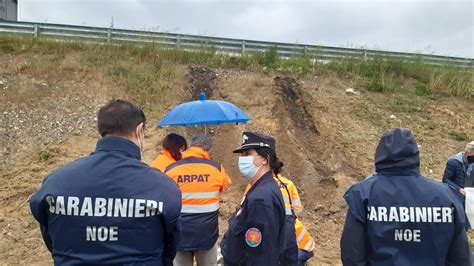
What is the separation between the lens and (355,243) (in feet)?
9.28

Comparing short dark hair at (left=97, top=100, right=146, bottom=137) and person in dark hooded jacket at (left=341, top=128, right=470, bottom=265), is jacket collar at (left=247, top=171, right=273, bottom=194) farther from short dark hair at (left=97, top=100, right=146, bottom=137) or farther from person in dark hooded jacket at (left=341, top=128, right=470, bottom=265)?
short dark hair at (left=97, top=100, right=146, bottom=137)

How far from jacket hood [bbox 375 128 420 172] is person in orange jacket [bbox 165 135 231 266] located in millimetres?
2181

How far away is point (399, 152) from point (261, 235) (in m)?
1.08

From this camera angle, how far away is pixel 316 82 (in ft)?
43.7

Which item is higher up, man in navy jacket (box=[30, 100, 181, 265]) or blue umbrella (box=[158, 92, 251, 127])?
blue umbrella (box=[158, 92, 251, 127])

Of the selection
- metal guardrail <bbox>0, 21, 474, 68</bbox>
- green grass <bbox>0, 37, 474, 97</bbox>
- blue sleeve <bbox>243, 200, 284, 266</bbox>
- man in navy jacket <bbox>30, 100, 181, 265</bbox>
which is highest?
metal guardrail <bbox>0, 21, 474, 68</bbox>

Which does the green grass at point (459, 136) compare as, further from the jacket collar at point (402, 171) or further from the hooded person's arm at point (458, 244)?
the jacket collar at point (402, 171)

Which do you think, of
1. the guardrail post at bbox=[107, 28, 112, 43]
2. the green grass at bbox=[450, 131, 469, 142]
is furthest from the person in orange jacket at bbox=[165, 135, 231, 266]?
the guardrail post at bbox=[107, 28, 112, 43]

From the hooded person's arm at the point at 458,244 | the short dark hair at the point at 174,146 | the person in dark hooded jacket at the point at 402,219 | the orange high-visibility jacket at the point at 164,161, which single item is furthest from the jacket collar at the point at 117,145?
the short dark hair at the point at 174,146

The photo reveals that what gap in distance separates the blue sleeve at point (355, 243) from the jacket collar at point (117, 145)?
4.66 ft

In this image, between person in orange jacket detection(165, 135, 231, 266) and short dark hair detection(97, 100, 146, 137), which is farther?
person in orange jacket detection(165, 135, 231, 266)

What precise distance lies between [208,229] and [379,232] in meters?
2.35

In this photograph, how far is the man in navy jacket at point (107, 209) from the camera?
2.35 metres

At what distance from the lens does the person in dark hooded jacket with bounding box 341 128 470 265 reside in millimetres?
2775
